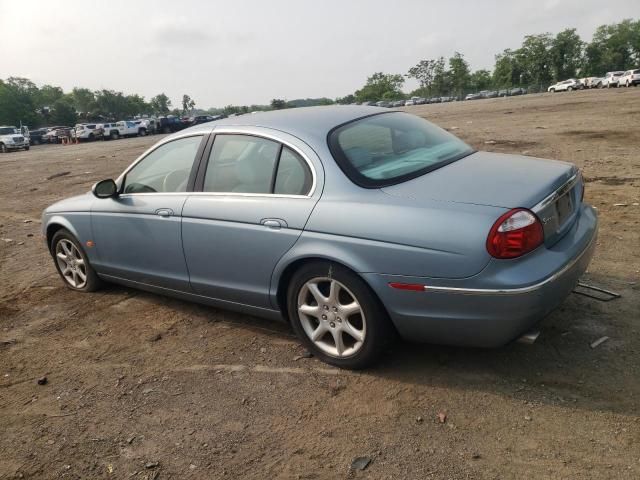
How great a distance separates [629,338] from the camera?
3.36m

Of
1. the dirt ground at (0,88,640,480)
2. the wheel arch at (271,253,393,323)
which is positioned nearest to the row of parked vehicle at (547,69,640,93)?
the dirt ground at (0,88,640,480)

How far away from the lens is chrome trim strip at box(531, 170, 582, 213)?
288 centimetres

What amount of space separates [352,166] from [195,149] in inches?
54.9

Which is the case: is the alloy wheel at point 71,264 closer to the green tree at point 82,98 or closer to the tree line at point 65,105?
the tree line at point 65,105

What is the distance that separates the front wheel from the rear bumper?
10 cm

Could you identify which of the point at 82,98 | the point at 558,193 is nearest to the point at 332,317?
the point at 558,193

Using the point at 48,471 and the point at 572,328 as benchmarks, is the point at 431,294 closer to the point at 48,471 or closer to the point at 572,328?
the point at 572,328

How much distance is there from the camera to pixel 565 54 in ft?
334

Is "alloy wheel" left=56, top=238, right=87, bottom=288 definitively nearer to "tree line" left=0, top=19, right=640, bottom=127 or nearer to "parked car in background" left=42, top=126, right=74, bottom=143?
"parked car in background" left=42, top=126, right=74, bottom=143

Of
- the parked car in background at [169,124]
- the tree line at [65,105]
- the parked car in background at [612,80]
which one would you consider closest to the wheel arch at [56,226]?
the parked car in background at [169,124]

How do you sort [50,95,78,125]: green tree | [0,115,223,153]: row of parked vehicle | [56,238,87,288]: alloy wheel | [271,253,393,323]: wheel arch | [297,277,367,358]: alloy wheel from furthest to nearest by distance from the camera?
[50,95,78,125]: green tree < [0,115,223,153]: row of parked vehicle < [56,238,87,288]: alloy wheel < [297,277,367,358]: alloy wheel < [271,253,393,323]: wheel arch

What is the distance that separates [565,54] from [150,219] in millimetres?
113616

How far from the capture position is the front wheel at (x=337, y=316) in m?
3.11

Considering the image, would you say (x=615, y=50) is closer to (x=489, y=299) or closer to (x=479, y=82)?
(x=479, y=82)
